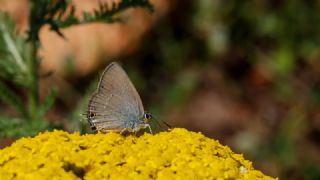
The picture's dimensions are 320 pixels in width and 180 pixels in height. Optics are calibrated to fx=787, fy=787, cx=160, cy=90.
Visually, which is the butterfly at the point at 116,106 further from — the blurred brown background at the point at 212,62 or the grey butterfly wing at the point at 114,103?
the blurred brown background at the point at 212,62

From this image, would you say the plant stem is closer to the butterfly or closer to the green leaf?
the green leaf

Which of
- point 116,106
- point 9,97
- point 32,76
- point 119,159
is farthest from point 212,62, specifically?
point 119,159

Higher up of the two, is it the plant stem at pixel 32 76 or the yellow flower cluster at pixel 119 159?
the plant stem at pixel 32 76

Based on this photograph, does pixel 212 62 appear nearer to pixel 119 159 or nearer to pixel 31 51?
pixel 31 51

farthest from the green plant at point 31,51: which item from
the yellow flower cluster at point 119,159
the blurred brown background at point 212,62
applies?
the blurred brown background at point 212,62

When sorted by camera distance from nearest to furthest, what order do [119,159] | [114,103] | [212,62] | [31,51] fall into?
[119,159], [114,103], [31,51], [212,62]

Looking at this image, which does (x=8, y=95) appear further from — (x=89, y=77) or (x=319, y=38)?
(x=319, y=38)
